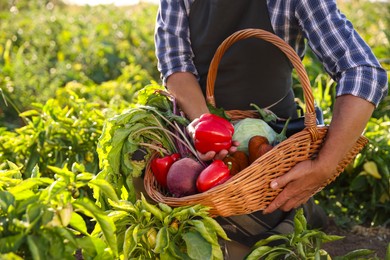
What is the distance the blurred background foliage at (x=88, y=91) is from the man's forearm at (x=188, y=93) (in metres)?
0.61

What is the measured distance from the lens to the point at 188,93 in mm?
2947

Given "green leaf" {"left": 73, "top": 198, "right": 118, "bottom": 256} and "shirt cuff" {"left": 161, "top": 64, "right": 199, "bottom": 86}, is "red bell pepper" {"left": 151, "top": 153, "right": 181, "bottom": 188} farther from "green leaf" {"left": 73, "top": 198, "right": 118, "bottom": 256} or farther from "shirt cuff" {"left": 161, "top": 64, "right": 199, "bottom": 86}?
"shirt cuff" {"left": 161, "top": 64, "right": 199, "bottom": 86}

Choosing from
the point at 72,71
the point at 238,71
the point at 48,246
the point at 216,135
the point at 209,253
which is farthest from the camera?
the point at 72,71

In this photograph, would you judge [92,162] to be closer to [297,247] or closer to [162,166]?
[162,166]

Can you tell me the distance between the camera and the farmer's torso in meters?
3.09

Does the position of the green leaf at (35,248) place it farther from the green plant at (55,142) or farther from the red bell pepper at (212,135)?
the green plant at (55,142)

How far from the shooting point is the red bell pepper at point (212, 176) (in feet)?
7.86

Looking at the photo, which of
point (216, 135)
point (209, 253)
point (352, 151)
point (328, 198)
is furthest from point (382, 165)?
point (209, 253)

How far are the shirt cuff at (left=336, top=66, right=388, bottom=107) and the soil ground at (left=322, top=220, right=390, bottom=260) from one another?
3.64 feet

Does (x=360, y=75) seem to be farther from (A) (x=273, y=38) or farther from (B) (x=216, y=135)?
(B) (x=216, y=135)

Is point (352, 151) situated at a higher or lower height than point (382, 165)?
higher

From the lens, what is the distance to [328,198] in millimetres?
4012

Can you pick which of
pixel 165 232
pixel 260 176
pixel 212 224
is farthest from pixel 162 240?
pixel 260 176

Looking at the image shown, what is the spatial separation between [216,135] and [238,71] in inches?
28.3
